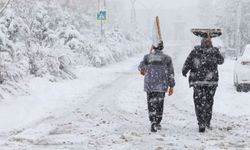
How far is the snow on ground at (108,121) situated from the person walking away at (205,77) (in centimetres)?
48

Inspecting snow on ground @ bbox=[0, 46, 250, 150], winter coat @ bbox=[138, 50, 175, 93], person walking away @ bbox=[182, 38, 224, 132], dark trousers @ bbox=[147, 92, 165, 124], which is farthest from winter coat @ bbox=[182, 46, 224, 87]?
snow on ground @ bbox=[0, 46, 250, 150]

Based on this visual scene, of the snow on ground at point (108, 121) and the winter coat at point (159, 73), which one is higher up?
the winter coat at point (159, 73)

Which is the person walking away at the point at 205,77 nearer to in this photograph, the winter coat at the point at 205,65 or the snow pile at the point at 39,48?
the winter coat at the point at 205,65

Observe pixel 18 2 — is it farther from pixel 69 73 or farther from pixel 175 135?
pixel 175 135

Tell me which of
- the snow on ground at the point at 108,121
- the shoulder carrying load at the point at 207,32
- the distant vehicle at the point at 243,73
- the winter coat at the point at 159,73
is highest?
the shoulder carrying load at the point at 207,32

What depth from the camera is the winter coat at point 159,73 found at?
1010cm

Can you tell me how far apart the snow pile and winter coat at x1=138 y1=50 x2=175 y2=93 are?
16.4ft

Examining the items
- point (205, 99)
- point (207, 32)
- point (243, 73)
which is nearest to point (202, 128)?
point (205, 99)

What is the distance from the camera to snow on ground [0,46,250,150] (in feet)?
28.7

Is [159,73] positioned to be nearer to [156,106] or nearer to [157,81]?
[157,81]

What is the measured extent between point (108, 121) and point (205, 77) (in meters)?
2.34

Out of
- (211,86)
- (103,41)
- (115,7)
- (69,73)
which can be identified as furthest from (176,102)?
(115,7)

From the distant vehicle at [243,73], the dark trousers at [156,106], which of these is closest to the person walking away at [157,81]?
the dark trousers at [156,106]

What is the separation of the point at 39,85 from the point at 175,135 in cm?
865
